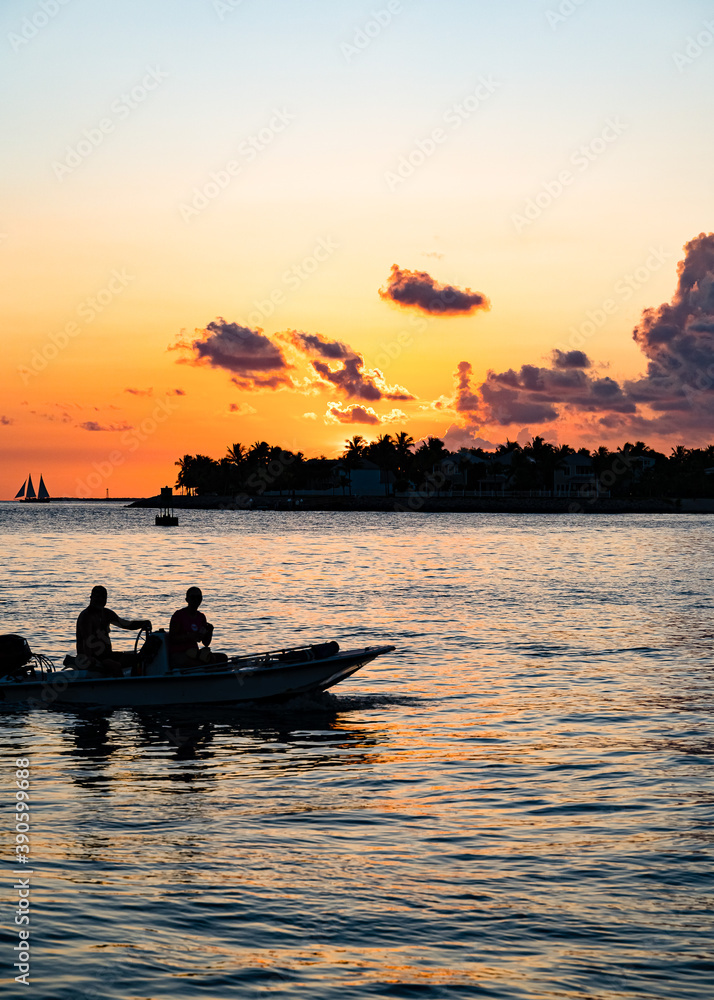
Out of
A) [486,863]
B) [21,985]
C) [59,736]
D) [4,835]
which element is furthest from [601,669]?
[21,985]

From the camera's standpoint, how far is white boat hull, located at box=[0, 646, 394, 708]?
19031mm

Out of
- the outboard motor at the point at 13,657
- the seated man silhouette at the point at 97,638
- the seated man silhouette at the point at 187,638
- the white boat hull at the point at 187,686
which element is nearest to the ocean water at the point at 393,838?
the white boat hull at the point at 187,686

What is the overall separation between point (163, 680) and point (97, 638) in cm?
148

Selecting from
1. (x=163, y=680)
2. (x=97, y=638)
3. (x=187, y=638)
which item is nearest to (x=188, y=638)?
(x=187, y=638)

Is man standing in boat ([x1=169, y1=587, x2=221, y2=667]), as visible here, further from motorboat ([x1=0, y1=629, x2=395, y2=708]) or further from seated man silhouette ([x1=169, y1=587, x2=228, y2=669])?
motorboat ([x1=0, y1=629, x2=395, y2=708])

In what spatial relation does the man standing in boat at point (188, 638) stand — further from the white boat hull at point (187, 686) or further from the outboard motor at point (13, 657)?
the outboard motor at point (13, 657)

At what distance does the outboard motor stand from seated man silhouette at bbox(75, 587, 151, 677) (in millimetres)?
1071

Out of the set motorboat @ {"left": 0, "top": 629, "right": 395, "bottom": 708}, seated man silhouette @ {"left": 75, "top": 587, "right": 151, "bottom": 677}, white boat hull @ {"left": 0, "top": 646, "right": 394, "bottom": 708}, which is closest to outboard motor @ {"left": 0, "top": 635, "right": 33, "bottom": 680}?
motorboat @ {"left": 0, "top": 629, "right": 395, "bottom": 708}

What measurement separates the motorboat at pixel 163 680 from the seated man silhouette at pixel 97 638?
166 mm

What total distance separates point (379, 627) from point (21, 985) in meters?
28.1

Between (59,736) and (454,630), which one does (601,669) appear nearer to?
(454,630)

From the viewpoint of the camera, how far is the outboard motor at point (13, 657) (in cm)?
1930

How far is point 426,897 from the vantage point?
9.77 metres

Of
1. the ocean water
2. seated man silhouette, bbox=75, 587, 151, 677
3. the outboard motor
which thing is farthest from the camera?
the outboard motor
